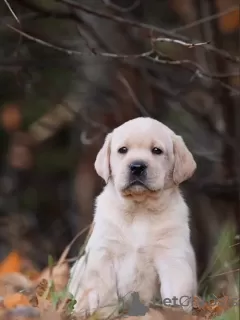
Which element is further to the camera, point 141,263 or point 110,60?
point 110,60

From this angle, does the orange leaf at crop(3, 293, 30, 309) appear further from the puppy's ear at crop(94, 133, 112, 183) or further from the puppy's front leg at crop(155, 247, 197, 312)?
the puppy's ear at crop(94, 133, 112, 183)

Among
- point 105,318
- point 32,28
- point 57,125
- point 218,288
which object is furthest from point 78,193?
point 105,318

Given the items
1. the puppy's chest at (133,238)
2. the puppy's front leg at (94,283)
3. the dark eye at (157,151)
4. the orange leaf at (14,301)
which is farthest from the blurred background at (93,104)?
the orange leaf at (14,301)

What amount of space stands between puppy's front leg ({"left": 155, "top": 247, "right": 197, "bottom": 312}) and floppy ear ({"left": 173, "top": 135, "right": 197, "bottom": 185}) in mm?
393

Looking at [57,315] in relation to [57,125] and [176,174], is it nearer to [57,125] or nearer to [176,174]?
[176,174]

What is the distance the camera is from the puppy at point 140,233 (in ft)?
15.6

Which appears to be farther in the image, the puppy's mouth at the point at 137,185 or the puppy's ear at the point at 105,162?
the puppy's ear at the point at 105,162

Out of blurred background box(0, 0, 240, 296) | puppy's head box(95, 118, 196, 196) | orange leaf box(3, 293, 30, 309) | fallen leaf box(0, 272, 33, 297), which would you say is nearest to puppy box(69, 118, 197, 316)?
puppy's head box(95, 118, 196, 196)

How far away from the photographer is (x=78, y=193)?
10.2 meters

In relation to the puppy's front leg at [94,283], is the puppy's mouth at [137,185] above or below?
above

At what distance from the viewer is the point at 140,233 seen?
4.84 m

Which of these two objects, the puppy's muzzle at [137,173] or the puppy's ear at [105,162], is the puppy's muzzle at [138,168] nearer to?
the puppy's muzzle at [137,173]

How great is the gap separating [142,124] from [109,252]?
681mm

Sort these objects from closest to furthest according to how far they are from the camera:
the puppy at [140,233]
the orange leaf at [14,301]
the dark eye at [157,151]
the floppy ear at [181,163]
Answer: the orange leaf at [14,301]
the puppy at [140,233]
the dark eye at [157,151]
the floppy ear at [181,163]
